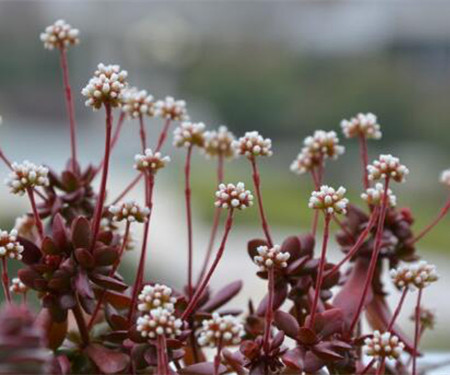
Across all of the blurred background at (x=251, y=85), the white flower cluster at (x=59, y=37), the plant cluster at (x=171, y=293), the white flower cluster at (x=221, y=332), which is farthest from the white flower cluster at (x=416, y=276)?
the blurred background at (x=251, y=85)

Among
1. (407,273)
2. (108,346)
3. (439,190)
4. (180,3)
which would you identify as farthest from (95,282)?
(180,3)

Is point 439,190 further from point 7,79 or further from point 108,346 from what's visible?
point 108,346

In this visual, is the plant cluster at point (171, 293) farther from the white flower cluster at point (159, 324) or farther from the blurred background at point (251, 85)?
the blurred background at point (251, 85)

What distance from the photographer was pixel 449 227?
254 inches

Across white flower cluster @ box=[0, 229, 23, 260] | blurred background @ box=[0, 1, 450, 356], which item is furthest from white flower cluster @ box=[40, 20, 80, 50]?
blurred background @ box=[0, 1, 450, 356]

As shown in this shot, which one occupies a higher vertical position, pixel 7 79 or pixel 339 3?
pixel 339 3

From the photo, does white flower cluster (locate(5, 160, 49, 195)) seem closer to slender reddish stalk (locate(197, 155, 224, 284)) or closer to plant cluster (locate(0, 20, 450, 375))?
plant cluster (locate(0, 20, 450, 375))

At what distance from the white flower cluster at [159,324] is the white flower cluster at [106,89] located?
0.33ft

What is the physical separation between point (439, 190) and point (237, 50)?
3.90 meters

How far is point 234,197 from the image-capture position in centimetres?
41

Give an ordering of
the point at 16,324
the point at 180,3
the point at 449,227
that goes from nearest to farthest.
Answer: the point at 16,324, the point at 449,227, the point at 180,3

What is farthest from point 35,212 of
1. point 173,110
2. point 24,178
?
point 173,110

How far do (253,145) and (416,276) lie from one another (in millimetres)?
98

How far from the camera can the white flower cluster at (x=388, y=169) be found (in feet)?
1.36
